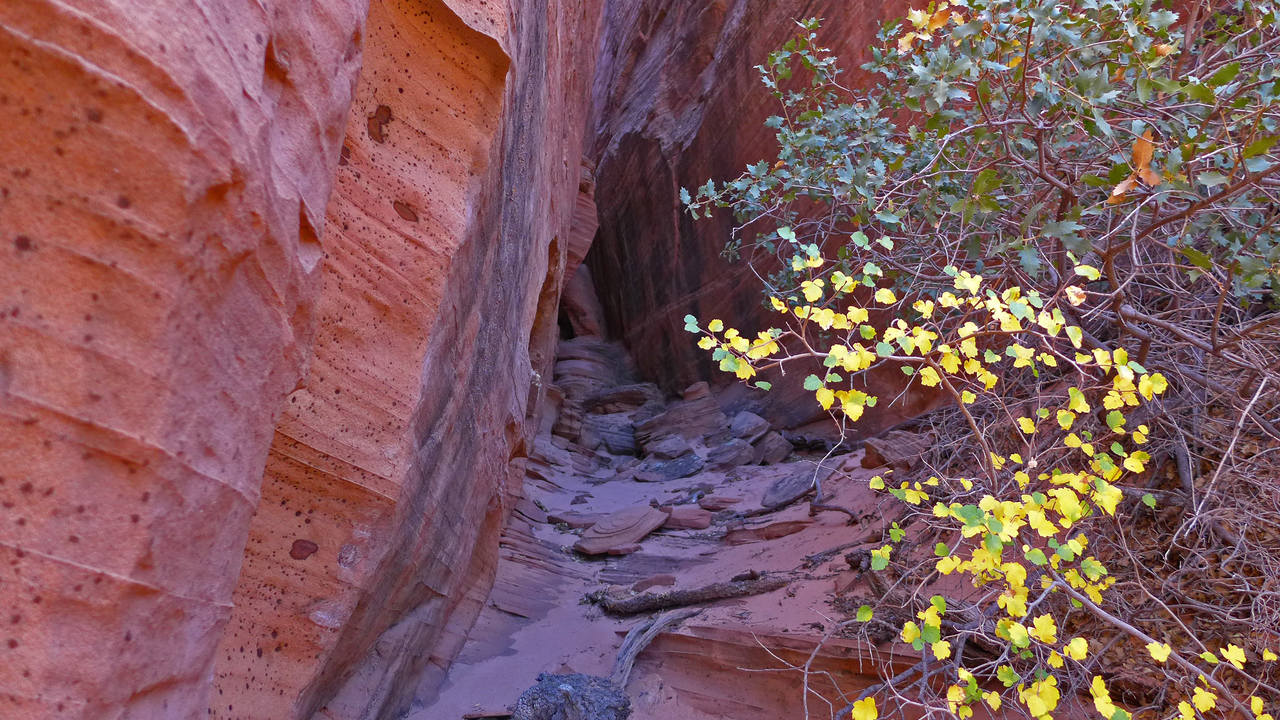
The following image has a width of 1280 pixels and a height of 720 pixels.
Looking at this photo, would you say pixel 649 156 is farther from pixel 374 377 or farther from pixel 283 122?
pixel 283 122

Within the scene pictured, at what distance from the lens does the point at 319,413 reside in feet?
11.6

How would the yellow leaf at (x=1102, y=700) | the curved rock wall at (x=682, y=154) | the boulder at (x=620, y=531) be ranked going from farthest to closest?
1. the curved rock wall at (x=682, y=154)
2. the boulder at (x=620, y=531)
3. the yellow leaf at (x=1102, y=700)

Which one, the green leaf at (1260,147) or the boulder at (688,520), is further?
the boulder at (688,520)

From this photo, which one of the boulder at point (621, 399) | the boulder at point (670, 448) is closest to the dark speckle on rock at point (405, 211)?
the boulder at point (670, 448)

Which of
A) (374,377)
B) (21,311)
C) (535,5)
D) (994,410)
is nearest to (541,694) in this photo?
(374,377)

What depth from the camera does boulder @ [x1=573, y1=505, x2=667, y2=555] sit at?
9.21 metres

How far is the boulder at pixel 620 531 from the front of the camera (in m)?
9.21

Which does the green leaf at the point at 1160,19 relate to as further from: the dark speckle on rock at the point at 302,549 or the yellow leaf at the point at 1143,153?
the dark speckle on rock at the point at 302,549

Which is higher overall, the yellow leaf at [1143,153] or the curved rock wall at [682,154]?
the curved rock wall at [682,154]

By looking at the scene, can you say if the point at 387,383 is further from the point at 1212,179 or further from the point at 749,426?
the point at 749,426

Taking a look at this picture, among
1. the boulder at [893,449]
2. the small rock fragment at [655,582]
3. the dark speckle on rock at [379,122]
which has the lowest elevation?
the small rock fragment at [655,582]

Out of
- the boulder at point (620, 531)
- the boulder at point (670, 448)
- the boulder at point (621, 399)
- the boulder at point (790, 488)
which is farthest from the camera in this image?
the boulder at point (621, 399)

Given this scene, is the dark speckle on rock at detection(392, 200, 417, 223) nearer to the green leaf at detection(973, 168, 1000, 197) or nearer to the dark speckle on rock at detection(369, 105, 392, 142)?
the dark speckle on rock at detection(369, 105, 392, 142)

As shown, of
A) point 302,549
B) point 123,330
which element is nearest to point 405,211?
point 302,549
